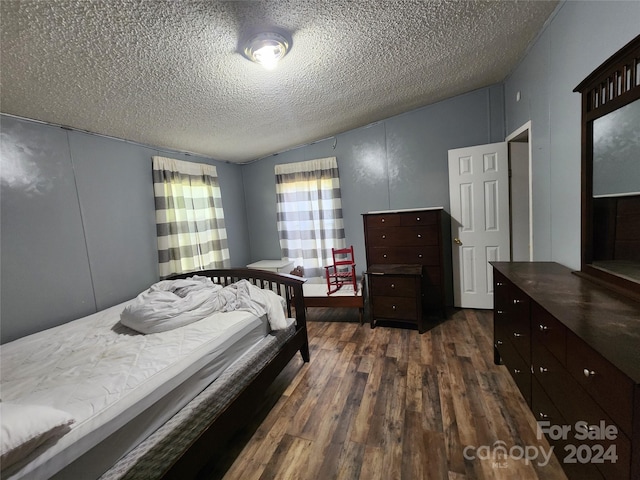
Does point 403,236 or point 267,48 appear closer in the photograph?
point 267,48

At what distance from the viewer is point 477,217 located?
3012 mm

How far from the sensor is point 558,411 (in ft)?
3.65

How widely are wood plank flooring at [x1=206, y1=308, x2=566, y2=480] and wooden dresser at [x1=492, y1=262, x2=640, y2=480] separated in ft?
0.88

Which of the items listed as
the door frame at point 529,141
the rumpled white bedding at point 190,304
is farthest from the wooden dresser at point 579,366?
the rumpled white bedding at point 190,304

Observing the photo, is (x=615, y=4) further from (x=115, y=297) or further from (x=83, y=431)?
(x=115, y=297)

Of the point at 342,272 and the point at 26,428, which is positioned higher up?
the point at 26,428

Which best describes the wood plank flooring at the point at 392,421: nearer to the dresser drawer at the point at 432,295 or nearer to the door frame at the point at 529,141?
the dresser drawer at the point at 432,295

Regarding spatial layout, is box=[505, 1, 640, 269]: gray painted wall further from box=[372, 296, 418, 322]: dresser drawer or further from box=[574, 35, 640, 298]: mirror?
box=[372, 296, 418, 322]: dresser drawer

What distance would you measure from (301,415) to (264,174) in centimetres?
340

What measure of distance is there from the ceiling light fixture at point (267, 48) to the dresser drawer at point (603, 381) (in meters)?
2.03

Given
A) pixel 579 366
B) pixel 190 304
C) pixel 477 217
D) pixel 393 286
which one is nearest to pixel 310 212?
pixel 393 286

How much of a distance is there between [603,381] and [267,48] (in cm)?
214

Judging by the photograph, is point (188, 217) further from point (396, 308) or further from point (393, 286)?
point (396, 308)

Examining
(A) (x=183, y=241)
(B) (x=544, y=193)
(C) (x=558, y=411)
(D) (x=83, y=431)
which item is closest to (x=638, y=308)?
(C) (x=558, y=411)
